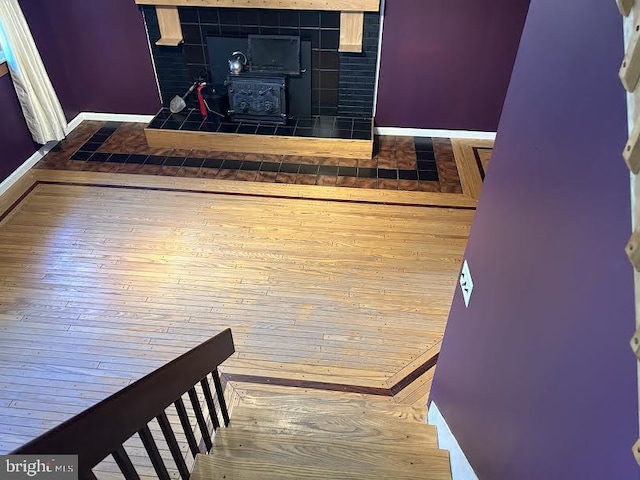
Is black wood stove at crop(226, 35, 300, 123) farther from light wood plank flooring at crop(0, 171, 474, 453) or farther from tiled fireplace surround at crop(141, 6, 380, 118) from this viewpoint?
light wood plank flooring at crop(0, 171, 474, 453)

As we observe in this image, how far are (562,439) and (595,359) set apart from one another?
0.25 metres

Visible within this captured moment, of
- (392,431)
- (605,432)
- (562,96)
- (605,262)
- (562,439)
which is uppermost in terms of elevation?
(562,96)

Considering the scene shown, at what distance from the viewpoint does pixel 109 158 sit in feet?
15.2

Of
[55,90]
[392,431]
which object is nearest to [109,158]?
[55,90]

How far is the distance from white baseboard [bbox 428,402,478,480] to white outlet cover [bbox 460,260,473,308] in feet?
1.88

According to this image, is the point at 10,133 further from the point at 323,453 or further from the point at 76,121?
the point at 323,453

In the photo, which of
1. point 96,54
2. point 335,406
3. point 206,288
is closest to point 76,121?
point 96,54

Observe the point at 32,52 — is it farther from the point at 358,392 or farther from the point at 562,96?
the point at 562,96

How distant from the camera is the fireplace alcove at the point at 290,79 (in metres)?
4.41

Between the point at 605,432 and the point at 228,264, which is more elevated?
the point at 605,432

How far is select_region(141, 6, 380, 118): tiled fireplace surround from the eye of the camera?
14.5 feet

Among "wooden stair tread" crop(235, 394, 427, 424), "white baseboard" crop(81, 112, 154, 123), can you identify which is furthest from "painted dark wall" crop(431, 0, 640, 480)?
"white baseboard" crop(81, 112, 154, 123)

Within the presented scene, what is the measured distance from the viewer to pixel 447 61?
179 inches

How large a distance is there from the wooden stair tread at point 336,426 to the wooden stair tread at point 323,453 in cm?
15
